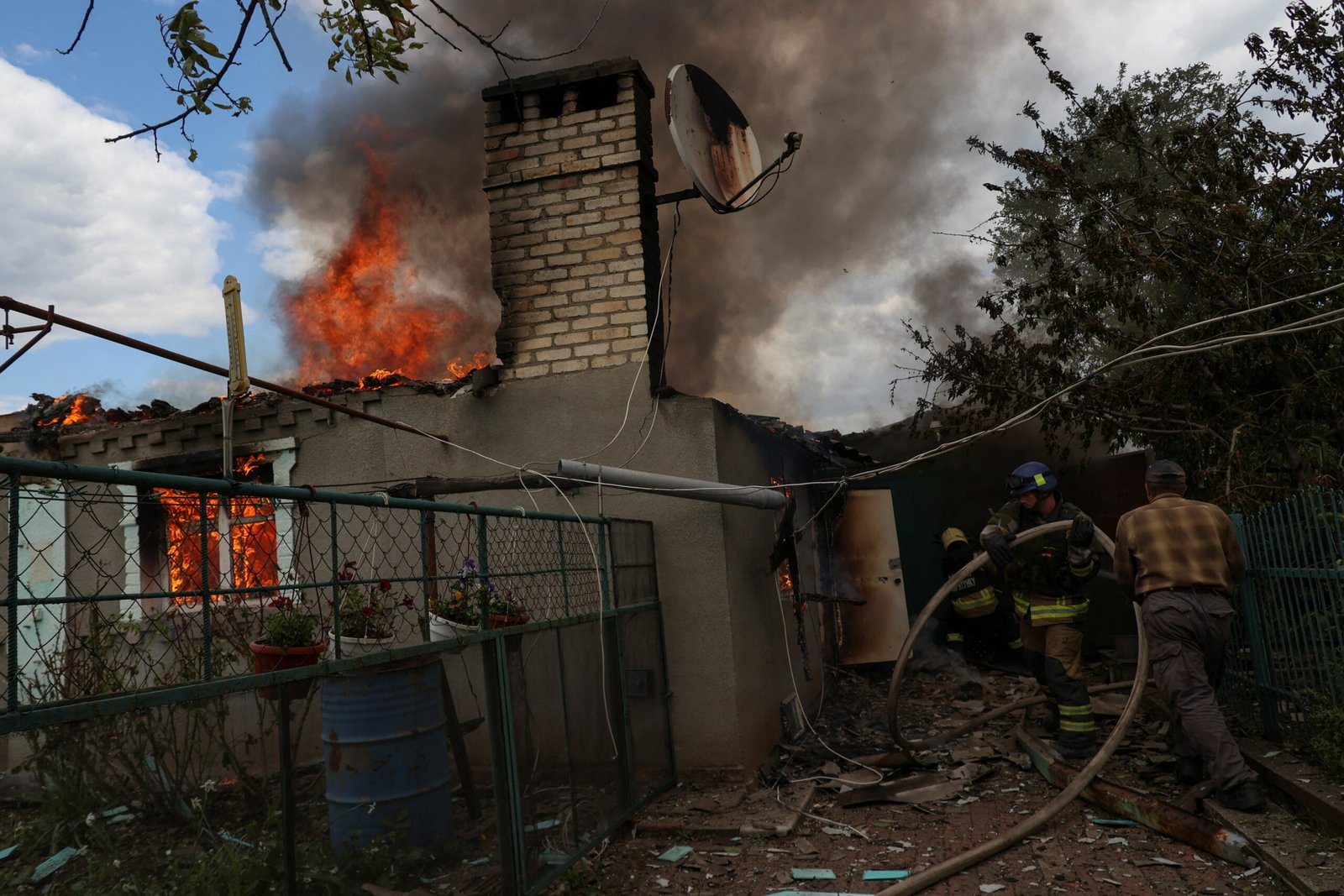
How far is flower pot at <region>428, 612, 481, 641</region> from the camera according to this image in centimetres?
427

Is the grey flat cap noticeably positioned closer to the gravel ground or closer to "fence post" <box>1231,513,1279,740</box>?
"fence post" <box>1231,513,1279,740</box>

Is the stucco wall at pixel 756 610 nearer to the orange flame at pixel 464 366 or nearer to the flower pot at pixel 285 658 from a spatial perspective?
the orange flame at pixel 464 366

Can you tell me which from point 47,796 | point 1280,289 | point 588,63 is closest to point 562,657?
point 47,796

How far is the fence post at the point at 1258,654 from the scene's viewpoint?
5879mm

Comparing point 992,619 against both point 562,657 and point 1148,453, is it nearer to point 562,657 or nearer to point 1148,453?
point 1148,453

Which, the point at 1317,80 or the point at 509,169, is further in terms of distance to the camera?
the point at 1317,80

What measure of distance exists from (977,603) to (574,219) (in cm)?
632

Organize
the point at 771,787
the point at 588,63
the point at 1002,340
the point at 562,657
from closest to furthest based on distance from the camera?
the point at 562,657
the point at 771,787
the point at 588,63
the point at 1002,340

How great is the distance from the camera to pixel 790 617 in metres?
8.56

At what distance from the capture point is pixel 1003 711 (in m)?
6.88

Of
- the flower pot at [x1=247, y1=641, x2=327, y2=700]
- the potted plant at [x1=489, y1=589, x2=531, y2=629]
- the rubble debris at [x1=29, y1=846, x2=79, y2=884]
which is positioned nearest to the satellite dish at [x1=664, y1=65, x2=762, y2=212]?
the potted plant at [x1=489, y1=589, x2=531, y2=629]

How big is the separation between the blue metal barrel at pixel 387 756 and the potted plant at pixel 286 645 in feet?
0.47

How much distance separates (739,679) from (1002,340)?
616 centimetres

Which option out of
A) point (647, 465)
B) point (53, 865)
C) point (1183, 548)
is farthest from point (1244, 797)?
point (53, 865)
